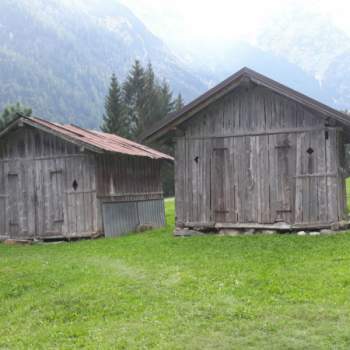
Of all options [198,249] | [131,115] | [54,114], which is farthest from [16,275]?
[54,114]

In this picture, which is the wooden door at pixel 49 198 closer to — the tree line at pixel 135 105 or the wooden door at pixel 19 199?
the wooden door at pixel 19 199

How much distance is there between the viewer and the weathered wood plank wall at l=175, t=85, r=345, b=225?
18.9 m

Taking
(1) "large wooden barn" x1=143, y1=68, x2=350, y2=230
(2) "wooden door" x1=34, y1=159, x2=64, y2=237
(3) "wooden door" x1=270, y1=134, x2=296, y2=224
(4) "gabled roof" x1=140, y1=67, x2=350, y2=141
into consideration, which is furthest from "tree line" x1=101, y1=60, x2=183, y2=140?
(3) "wooden door" x1=270, y1=134, x2=296, y2=224

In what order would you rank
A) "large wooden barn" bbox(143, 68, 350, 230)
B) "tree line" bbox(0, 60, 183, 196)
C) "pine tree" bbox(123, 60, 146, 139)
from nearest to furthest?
"large wooden barn" bbox(143, 68, 350, 230), "tree line" bbox(0, 60, 183, 196), "pine tree" bbox(123, 60, 146, 139)

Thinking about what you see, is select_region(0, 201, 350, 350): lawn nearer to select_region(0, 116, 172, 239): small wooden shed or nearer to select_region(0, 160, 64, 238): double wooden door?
select_region(0, 116, 172, 239): small wooden shed

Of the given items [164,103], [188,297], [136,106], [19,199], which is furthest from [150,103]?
[188,297]

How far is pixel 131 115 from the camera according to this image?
2827 inches

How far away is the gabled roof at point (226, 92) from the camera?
18125 mm

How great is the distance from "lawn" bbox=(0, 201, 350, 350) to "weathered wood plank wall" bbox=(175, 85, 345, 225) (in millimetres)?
1578

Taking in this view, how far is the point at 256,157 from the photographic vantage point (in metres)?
19.9

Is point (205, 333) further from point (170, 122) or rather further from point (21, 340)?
point (170, 122)

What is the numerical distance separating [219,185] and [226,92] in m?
3.37

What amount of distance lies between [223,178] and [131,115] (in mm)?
52540

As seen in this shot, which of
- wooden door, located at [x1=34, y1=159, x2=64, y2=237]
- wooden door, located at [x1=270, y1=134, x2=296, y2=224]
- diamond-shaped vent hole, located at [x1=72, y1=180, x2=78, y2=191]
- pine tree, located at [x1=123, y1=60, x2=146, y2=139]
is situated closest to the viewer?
wooden door, located at [x1=270, y1=134, x2=296, y2=224]
